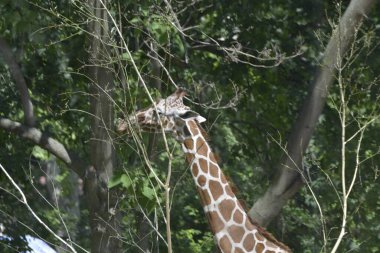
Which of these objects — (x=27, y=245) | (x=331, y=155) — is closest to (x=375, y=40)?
(x=331, y=155)

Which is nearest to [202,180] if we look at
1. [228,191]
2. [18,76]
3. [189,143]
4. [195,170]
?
[195,170]

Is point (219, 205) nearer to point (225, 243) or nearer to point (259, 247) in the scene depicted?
point (225, 243)

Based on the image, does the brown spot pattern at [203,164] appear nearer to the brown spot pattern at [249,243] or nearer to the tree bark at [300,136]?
the brown spot pattern at [249,243]

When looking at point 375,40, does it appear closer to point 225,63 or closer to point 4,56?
point 225,63

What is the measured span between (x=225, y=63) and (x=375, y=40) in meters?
1.60

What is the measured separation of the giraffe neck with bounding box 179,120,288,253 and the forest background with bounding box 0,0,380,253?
0.46 meters

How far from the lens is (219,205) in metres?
8.92

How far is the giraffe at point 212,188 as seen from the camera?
8.81m

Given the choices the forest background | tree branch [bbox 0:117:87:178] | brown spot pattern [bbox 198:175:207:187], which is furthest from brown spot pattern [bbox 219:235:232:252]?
tree branch [bbox 0:117:87:178]

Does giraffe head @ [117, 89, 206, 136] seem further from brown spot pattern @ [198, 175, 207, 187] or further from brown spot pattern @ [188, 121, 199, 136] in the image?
brown spot pattern @ [198, 175, 207, 187]

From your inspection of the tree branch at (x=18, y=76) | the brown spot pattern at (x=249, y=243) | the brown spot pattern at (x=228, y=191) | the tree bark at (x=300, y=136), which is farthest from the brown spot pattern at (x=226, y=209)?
the tree branch at (x=18, y=76)

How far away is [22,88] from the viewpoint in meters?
10.7

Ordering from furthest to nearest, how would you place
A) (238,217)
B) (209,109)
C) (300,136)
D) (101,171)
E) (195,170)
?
(209,109) < (300,136) < (101,171) < (195,170) < (238,217)

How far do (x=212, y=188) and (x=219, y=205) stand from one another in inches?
5.9
